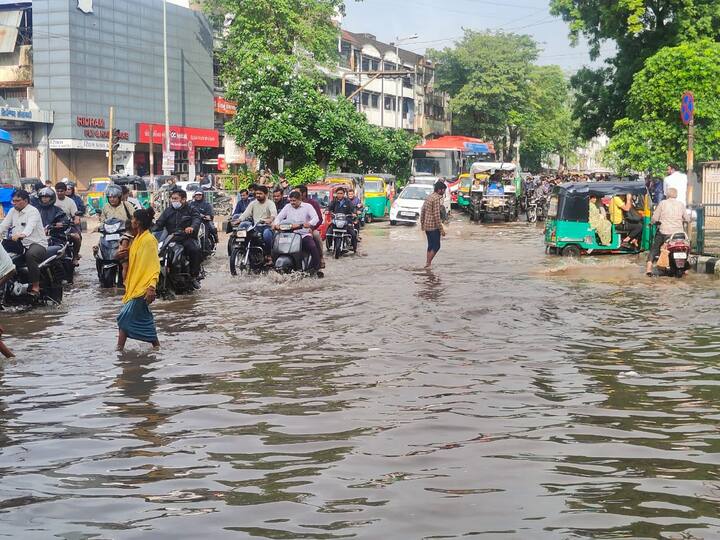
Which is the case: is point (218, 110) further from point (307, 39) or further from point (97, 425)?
point (97, 425)

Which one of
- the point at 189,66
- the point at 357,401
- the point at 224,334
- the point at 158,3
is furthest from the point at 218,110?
the point at 357,401

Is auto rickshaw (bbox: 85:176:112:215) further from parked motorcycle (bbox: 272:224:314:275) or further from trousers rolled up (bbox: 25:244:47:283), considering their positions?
trousers rolled up (bbox: 25:244:47:283)

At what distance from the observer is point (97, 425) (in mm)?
6938

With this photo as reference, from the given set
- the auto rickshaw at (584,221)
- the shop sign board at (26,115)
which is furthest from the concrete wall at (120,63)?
the auto rickshaw at (584,221)

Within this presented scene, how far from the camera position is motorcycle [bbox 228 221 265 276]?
57.1ft

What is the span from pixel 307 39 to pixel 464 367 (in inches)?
1855

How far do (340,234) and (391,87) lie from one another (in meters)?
64.5

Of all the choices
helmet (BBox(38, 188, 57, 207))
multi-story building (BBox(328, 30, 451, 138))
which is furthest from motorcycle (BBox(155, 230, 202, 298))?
multi-story building (BBox(328, 30, 451, 138))

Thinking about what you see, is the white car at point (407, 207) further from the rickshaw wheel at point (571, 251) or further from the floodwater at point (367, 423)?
the floodwater at point (367, 423)

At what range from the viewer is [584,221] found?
21.5 meters

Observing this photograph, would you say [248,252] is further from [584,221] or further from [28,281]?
[584,221]

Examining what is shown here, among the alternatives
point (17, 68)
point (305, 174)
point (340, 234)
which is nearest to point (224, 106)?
point (17, 68)

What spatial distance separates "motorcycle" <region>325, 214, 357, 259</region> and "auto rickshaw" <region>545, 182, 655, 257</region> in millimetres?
4565

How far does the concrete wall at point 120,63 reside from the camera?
45.9 m
